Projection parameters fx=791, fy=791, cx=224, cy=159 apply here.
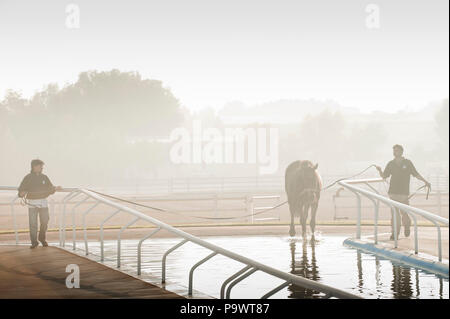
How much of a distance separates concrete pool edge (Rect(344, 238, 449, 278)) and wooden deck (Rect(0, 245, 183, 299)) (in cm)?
429

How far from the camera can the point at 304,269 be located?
11727 mm

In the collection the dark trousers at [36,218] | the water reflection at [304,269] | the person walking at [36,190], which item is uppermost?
the person walking at [36,190]

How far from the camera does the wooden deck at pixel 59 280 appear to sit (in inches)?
360

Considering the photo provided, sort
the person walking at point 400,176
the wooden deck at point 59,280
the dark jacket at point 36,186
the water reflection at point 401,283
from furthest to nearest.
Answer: the person walking at point 400,176
the dark jacket at point 36,186
the water reflection at point 401,283
the wooden deck at point 59,280

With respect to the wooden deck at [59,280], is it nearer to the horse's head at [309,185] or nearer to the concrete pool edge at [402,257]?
the concrete pool edge at [402,257]

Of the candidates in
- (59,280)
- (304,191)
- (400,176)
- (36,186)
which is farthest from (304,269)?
(304,191)

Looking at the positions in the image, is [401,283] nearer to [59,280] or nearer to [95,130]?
[59,280]

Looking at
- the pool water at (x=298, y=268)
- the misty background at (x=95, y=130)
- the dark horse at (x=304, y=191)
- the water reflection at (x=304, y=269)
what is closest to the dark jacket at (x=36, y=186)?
the pool water at (x=298, y=268)

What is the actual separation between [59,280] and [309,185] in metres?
8.62

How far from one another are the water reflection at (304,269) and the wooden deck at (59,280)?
1505 mm

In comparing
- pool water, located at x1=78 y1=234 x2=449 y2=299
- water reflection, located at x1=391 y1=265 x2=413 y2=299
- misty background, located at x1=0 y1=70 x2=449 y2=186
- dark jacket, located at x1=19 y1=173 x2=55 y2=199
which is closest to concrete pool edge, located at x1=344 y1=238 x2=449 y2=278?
pool water, located at x1=78 y1=234 x2=449 y2=299
